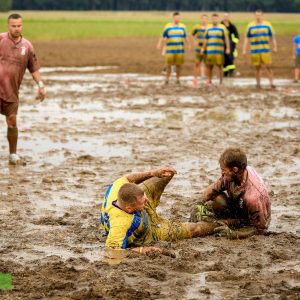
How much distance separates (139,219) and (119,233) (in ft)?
0.72

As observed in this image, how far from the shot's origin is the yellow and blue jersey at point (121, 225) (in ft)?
24.9

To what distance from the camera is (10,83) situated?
12336 millimetres

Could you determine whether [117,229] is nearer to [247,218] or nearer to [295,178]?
[247,218]

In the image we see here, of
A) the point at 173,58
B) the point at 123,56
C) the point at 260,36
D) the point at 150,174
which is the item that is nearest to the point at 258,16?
the point at 260,36

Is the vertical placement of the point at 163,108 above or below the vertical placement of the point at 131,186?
below

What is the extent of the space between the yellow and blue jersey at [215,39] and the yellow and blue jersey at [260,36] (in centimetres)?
104

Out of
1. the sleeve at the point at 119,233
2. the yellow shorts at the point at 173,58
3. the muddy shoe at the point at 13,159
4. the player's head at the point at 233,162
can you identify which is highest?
the player's head at the point at 233,162

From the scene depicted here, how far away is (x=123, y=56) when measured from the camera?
37.6m

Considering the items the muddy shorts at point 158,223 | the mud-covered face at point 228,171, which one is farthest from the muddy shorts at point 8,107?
the mud-covered face at point 228,171

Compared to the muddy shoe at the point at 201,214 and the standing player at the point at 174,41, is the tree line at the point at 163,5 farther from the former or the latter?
the muddy shoe at the point at 201,214

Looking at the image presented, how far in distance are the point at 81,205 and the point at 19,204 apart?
2.14ft

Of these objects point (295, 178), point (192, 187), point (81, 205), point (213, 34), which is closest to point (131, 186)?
point (81, 205)

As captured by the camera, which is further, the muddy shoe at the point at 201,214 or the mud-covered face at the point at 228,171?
the muddy shoe at the point at 201,214

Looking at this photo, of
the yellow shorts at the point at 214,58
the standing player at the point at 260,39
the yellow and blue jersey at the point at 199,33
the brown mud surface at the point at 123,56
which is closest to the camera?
the standing player at the point at 260,39
